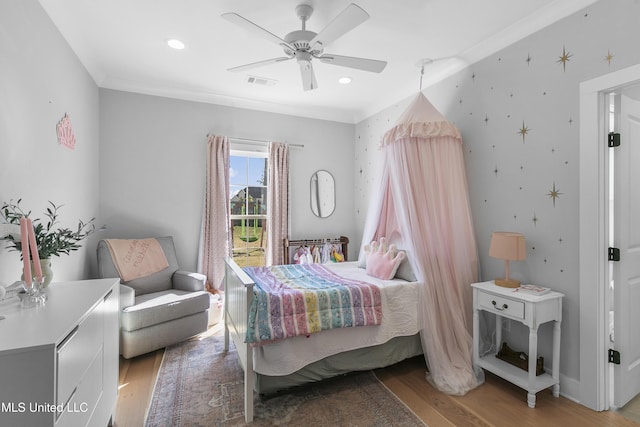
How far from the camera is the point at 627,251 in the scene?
6.98ft

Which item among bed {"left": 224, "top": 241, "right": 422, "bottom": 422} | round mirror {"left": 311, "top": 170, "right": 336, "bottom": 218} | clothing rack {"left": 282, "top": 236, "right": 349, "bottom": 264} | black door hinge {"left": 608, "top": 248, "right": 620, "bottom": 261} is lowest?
bed {"left": 224, "top": 241, "right": 422, "bottom": 422}

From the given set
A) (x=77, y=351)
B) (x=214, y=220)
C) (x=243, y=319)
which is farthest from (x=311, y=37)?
(x=214, y=220)

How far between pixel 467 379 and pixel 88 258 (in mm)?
3652

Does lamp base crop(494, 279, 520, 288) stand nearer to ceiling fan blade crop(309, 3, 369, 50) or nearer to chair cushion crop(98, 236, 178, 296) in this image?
ceiling fan blade crop(309, 3, 369, 50)

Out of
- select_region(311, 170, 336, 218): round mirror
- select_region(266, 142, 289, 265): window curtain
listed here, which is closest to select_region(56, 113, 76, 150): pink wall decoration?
select_region(266, 142, 289, 265): window curtain

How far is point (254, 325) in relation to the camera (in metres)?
2.02

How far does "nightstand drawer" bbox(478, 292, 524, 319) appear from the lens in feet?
7.10

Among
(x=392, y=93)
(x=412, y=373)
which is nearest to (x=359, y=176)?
(x=392, y=93)

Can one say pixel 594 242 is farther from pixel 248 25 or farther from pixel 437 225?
pixel 248 25

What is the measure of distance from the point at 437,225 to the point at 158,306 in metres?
2.56

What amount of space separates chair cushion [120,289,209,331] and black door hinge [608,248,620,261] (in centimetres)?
329

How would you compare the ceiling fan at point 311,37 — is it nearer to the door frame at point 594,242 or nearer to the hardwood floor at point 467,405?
the door frame at point 594,242

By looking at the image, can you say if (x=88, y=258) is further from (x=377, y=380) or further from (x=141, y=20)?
(x=377, y=380)

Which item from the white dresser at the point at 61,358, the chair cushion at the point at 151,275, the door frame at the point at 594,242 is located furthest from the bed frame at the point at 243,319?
the door frame at the point at 594,242
